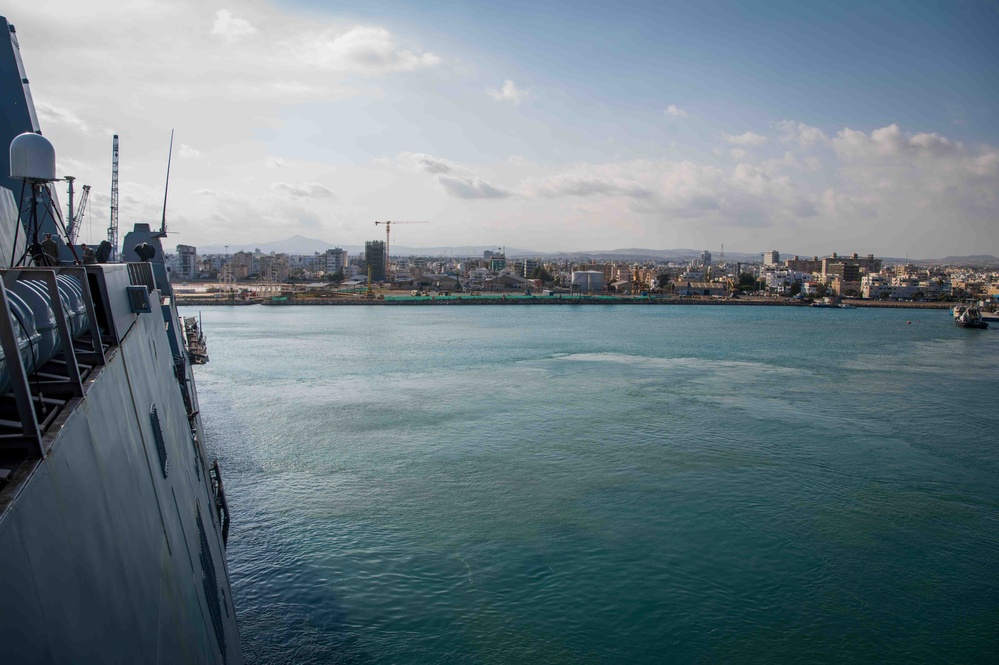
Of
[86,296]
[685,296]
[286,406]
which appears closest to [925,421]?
[286,406]

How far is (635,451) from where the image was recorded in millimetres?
12406

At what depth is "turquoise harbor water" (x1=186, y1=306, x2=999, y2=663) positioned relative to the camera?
262 inches

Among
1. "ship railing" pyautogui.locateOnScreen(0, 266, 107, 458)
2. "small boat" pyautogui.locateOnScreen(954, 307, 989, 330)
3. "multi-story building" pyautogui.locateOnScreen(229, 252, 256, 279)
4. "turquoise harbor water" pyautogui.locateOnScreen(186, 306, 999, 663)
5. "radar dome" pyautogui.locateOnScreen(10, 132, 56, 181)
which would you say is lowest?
"turquoise harbor water" pyautogui.locateOnScreen(186, 306, 999, 663)

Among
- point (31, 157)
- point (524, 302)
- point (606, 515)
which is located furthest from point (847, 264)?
point (31, 157)

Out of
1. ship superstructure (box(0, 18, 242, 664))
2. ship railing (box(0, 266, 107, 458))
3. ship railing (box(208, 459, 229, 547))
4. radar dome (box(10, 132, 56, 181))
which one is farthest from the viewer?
ship railing (box(208, 459, 229, 547))

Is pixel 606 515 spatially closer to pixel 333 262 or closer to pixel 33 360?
pixel 33 360

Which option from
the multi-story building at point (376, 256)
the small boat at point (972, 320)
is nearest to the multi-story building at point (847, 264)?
the small boat at point (972, 320)

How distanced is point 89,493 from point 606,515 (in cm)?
830

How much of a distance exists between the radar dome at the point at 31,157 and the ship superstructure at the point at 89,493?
495 millimetres

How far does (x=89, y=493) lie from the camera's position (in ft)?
6.00

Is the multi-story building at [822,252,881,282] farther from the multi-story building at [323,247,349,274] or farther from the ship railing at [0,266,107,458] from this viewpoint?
the ship railing at [0,266,107,458]

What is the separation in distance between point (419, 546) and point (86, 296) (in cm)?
665

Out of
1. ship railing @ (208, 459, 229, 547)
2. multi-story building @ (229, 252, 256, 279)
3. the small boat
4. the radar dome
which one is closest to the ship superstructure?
the radar dome

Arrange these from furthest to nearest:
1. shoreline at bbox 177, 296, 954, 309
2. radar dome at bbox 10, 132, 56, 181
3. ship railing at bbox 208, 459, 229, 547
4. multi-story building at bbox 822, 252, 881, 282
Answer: multi-story building at bbox 822, 252, 881, 282 < shoreline at bbox 177, 296, 954, 309 < ship railing at bbox 208, 459, 229, 547 < radar dome at bbox 10, 132, 56, 181
